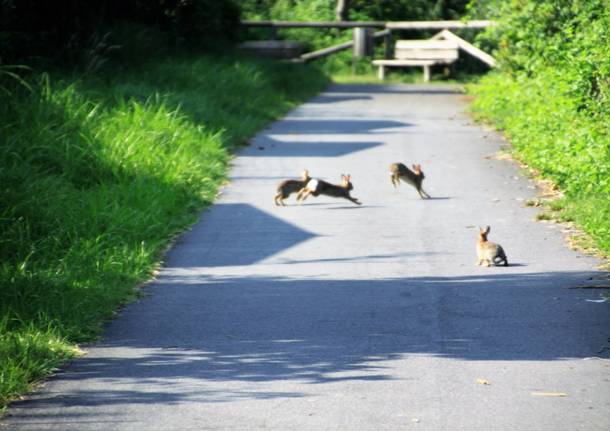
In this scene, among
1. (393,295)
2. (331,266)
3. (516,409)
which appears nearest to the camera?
(516,409)

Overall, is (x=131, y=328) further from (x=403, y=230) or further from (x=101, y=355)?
(x=403, y=230)

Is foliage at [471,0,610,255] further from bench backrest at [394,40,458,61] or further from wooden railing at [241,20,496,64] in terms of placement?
wooden railing at [241,20,496,64]

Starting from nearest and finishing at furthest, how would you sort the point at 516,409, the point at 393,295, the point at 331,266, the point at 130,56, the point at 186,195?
the point at 516,409 < the point at 393,295 < the point at 331,266 < the point at 186,195 < the point at 130,56

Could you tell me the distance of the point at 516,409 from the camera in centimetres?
692

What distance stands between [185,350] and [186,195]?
6.60 metres

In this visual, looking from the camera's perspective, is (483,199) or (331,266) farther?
(483,199)

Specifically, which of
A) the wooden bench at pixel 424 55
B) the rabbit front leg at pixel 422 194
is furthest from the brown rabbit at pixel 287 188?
the wooden bench at pixel 424 55

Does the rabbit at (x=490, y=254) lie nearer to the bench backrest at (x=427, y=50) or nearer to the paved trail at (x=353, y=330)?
the paved trail at (x=353, y=330)

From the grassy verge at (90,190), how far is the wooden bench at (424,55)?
13877 mm

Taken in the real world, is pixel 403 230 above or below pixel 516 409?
below

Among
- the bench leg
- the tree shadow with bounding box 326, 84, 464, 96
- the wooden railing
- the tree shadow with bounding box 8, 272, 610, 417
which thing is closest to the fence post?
the wooden railing

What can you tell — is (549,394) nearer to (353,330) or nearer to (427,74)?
(353,330)

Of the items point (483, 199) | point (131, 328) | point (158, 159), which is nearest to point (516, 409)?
point (131, 328)

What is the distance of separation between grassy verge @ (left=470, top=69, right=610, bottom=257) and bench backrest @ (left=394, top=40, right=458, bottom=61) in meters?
13.1
